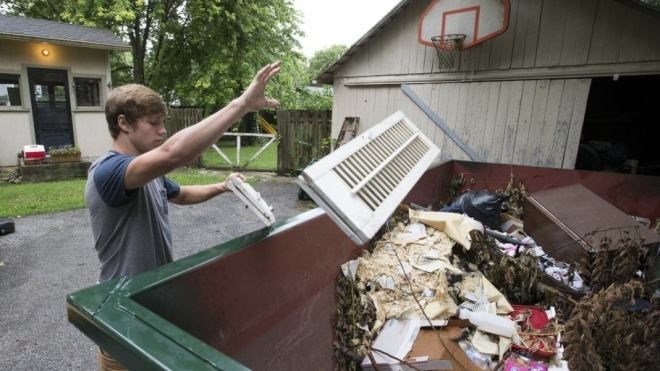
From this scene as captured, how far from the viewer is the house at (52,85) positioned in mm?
8391

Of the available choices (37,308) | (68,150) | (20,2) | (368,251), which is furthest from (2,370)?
(20,2)

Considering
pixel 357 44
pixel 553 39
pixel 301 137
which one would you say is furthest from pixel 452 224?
pixel 301 137

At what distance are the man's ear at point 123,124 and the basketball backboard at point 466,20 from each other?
507 cm

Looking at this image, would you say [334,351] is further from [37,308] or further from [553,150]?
[553,150]

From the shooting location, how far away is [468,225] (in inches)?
94.1

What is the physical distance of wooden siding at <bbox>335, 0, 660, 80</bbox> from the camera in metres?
4.27

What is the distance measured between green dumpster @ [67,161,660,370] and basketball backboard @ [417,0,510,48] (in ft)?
14.5

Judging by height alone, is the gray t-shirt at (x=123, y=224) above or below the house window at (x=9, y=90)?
below

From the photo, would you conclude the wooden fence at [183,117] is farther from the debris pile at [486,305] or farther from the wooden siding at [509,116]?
the debris pile at [486,305]

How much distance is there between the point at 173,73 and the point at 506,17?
481 inches

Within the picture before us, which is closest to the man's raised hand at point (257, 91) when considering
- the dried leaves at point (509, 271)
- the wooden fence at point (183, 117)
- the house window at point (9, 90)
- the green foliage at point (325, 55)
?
the dried leaves at point (509, 271)

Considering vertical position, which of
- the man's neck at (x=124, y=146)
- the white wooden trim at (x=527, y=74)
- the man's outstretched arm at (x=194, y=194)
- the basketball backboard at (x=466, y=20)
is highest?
the basketball backboard at (x=466, y=20)

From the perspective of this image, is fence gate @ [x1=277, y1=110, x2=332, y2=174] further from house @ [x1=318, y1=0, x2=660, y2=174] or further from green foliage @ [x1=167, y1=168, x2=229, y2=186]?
green foliage @ [x1=167, y1=168, x2=229, y2=186]

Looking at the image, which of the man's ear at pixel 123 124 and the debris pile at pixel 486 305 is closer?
the man's ear at pixel 123 124
